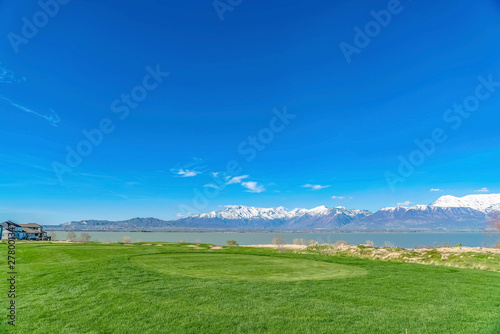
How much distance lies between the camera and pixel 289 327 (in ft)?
20.4

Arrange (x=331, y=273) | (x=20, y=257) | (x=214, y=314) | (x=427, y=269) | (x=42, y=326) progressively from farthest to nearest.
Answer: (x=20, y=257)
(x=427, y=269)
(x=331, y=273)
(x=214, y=314)
(x=42, y=326)

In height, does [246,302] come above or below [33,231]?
above

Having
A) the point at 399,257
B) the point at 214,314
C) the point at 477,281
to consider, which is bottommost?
the point at 399,257

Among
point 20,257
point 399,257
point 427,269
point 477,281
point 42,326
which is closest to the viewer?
point 42,326

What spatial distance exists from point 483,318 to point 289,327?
5.50m

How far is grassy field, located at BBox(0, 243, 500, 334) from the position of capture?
618cm

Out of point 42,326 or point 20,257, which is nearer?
point 42,326

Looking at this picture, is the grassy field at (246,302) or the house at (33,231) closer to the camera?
the grassy field at (246,302)

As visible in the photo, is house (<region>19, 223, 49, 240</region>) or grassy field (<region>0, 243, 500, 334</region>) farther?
house (<region>19, 223, 49, 240</region>)

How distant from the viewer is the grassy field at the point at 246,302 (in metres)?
6.18

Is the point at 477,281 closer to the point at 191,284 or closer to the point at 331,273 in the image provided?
the point at 331,273

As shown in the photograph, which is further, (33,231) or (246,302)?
(33,231)

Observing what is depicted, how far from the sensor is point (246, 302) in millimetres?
7711

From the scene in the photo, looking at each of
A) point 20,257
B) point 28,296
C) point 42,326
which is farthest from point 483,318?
point 20,257
